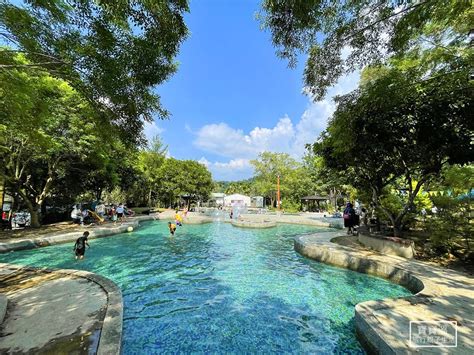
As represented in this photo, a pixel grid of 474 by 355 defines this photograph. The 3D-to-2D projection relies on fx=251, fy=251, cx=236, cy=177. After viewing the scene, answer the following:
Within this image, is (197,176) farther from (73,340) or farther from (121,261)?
(73,340)

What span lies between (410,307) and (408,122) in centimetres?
548

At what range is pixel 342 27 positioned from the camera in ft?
16.7

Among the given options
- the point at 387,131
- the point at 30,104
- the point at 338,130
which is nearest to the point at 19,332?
the point at 30,104

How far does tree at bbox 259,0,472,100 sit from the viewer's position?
4.32 metres

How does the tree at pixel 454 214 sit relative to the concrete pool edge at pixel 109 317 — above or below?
above

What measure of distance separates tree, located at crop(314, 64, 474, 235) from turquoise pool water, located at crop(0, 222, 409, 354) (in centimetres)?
432

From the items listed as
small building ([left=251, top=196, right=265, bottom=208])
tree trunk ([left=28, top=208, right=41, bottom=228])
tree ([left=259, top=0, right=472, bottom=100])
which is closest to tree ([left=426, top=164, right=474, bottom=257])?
tree ([left=259, top=0, right=472, bottom=100])

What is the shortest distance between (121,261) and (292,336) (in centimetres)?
751

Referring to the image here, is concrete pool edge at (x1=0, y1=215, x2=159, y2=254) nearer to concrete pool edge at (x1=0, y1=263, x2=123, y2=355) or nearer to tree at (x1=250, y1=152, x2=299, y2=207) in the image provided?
concrete pool edge at (x1=0, y1=263, x2=123, y2=355)

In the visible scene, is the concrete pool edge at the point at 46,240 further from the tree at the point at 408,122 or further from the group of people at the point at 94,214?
the tree at the point at 408,122

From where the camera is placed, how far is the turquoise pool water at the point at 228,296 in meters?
4.39

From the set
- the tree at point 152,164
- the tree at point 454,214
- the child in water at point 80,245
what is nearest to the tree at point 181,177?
the tree at point 152,164

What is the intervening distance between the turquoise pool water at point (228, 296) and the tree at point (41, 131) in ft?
13.1

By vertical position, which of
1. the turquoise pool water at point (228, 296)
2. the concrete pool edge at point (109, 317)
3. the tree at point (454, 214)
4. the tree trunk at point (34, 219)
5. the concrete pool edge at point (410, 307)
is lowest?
the turquoise pool water at point (228, 296)
